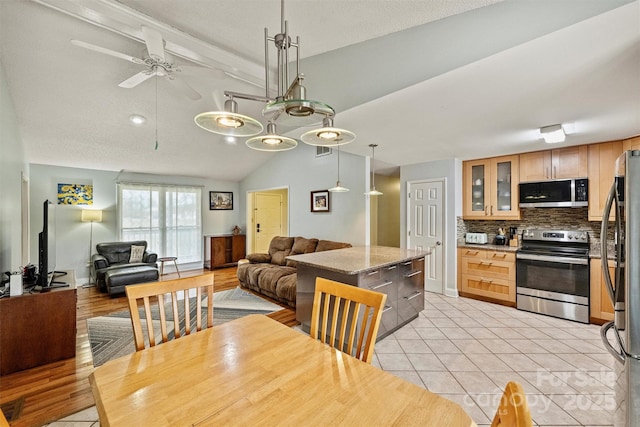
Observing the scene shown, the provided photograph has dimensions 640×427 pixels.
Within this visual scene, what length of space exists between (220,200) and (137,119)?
3485 millimetres

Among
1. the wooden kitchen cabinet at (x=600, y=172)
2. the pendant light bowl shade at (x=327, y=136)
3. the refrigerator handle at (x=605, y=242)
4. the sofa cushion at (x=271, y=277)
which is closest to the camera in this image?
the refrigerator handle at (x=605, y=242)

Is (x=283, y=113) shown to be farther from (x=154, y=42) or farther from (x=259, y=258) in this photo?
(x=259, y=258)

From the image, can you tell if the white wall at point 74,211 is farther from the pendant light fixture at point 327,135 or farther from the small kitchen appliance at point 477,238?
the small kitchen appliance at point 477,238

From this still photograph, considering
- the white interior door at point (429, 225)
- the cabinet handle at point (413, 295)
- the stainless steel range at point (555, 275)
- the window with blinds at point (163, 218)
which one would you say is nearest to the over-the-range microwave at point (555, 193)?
the stainless steel range at point (555, 275)

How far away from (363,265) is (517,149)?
2920 millimetres

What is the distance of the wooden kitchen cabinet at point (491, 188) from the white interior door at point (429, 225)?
444 mm

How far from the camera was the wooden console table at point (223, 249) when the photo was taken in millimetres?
6766

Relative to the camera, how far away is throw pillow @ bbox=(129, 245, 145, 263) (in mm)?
5457

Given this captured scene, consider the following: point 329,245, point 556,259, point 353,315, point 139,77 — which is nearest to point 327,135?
point 353,315

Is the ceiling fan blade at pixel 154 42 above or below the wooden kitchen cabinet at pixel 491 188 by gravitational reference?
above

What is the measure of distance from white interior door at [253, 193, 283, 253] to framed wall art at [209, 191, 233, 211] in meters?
0.76

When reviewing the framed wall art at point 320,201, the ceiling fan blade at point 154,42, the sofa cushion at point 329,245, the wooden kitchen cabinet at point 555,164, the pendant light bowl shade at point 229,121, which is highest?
the ceiling fan blade at point 154,42

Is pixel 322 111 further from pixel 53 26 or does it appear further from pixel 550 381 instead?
pixel 53 26

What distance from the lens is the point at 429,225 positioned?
15.0 feet
